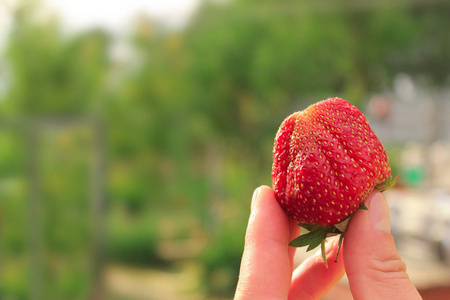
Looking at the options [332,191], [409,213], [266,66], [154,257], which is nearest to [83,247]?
[154,257]

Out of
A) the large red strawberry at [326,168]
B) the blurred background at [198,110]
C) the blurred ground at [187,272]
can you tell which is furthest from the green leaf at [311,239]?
the blurred background at [198,110]

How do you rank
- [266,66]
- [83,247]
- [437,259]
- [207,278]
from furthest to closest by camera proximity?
[266,66]
[207,278]
[83,247]
[437,259]

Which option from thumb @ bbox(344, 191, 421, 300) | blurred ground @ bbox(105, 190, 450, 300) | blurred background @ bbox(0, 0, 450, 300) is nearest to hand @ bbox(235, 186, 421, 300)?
thumb @ bbox(344, 191, 421, 300)

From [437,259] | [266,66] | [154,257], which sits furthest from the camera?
[154,257]

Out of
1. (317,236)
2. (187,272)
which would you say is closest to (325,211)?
(317,236)

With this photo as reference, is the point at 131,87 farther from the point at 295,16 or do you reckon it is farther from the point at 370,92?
the point at 370,92

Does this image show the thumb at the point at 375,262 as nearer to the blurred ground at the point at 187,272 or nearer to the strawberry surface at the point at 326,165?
the strawberry surface at the point at 326,165

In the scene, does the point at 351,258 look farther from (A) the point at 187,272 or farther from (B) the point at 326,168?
(A) the point at 187,272
